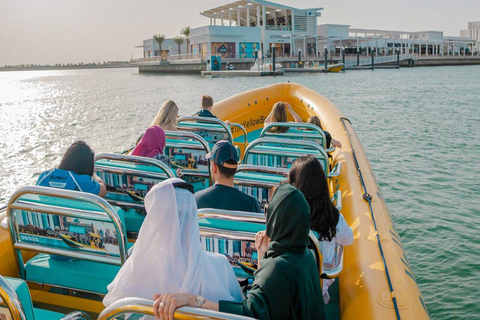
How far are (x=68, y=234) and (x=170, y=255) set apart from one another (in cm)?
143

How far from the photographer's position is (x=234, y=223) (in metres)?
2.58

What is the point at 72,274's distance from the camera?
3.14 metres

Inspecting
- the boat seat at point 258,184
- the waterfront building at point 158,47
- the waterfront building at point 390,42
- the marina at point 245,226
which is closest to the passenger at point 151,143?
the marina at point 245,226

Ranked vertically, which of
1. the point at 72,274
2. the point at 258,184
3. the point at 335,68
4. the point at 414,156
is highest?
the point at 335,68

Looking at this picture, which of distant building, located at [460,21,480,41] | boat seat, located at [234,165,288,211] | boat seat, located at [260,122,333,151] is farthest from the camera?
distant building, located at [460,21,480,41]

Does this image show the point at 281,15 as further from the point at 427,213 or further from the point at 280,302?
the point at 280,302

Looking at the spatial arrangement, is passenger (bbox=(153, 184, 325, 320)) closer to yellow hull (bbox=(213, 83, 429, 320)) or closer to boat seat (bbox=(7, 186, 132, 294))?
yellow hull (bbox=(213, 83, 429, 320))

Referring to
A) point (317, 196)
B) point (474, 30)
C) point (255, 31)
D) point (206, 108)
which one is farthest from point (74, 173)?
point (474, 30)

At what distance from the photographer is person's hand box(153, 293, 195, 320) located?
1.71 metres

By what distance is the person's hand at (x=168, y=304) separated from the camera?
5.62ft

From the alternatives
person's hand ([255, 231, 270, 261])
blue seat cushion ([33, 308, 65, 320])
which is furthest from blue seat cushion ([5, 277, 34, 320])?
person's hand ([255, 231, 270, 261])

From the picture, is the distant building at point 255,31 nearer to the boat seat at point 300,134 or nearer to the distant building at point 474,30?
the boat seat at point 300,134

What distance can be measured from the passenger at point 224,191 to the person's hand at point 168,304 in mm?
1263

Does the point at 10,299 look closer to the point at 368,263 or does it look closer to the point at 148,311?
the point at 148,311
